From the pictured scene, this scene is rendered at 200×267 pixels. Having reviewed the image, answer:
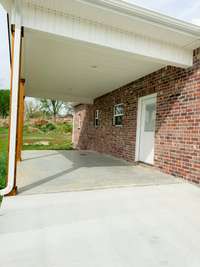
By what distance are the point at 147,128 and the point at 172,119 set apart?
1318 mm

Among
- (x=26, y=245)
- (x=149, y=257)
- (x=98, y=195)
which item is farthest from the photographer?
(x=98, y=195)

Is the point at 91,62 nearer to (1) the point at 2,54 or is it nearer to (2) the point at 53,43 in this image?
(2) the point at 53,43

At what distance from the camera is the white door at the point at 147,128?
589cm

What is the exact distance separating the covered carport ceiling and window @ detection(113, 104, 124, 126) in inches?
32.1

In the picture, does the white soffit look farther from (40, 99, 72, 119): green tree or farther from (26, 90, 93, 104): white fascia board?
(40, 99, 72, 119): green tree

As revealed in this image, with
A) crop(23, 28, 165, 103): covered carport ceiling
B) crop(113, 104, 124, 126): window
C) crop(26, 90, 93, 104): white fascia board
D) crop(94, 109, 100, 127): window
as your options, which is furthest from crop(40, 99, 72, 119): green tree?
crop(113, 104, 124, 126): window

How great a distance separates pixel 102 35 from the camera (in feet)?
11.5

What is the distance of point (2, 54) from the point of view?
5035 mm

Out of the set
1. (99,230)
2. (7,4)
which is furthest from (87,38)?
(99,230)

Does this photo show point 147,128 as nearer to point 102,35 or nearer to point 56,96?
point 102,35

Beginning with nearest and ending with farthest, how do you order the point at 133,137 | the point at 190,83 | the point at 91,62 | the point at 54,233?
the point at 54,233 → the point at 190,83 → the point at 91,62 → the point at 133,137

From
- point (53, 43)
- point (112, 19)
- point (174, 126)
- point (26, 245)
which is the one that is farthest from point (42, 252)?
point (174, 126)

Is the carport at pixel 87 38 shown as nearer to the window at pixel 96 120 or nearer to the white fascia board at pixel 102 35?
the white fascia board at pixel 102 35

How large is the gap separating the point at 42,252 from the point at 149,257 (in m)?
0.96
